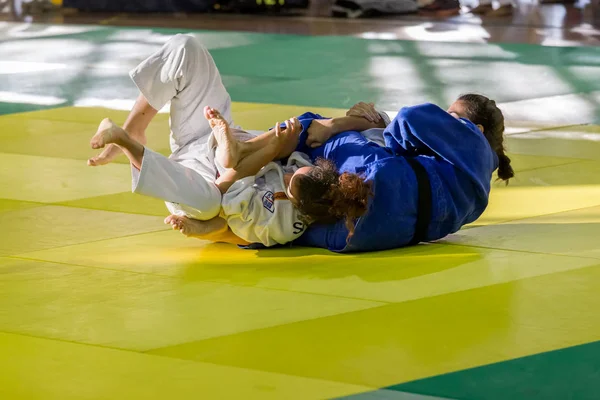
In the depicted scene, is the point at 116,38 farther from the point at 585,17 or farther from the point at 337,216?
the point at 337,216

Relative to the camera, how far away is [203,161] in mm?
4348

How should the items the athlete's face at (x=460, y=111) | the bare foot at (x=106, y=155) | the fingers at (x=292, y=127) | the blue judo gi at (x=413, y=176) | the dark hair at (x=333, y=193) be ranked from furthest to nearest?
the bare foot at (x=106, y=155) < the athlete's face at (x=460, y=111) < the fingers at (x=292, y=127) < the blue judo gi at (x=413, y=176) < the dark hair at (x=333, y=193)

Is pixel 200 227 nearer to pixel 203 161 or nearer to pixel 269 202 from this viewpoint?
pixel 269 202

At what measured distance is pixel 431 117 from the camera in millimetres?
4031

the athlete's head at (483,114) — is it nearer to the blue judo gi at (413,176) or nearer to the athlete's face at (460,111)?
the athlete's face at (460,111)

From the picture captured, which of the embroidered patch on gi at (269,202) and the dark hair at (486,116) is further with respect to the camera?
the dark hair at (486,116)

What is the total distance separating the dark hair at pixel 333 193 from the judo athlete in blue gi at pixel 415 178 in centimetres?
9

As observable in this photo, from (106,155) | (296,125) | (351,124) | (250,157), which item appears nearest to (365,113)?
(351,124)

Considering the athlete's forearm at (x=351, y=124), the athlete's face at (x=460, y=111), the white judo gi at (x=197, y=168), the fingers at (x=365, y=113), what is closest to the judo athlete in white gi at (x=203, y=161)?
the white judo gi at (x=197, y=168)

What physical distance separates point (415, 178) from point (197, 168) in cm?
91

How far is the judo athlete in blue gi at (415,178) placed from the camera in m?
3.97

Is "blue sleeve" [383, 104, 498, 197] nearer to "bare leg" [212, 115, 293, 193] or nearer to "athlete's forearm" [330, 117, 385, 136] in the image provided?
"athlete's forearm" [330, 117, 385, 136]

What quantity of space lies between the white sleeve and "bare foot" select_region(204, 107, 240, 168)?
0.10 metres

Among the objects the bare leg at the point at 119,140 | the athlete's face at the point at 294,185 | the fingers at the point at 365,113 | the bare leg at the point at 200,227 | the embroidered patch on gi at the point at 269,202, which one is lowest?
the bare leg at the point at 200,227
